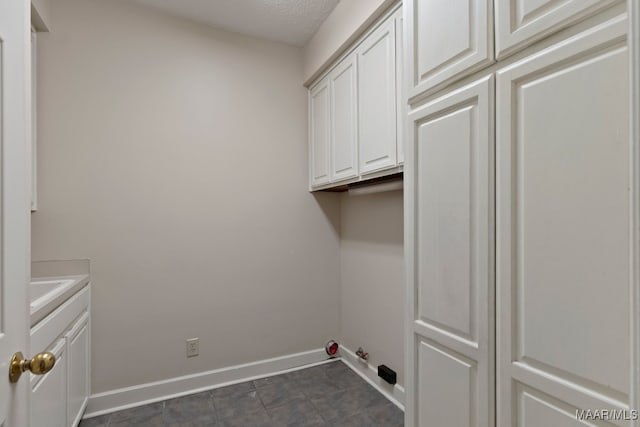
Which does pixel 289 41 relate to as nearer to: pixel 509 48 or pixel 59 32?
pixel 59 32

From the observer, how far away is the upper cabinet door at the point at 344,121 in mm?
2070

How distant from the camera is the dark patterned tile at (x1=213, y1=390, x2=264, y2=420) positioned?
199 cm

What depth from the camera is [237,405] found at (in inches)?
81.2

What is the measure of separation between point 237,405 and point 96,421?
81 centimetres

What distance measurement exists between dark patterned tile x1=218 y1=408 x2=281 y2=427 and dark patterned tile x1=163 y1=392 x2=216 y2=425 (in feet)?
0.29

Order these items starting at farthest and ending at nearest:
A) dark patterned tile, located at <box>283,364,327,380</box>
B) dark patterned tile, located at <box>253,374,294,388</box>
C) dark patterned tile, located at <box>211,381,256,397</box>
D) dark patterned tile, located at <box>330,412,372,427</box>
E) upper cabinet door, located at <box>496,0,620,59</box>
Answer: dark patterned tile, located at <box>283,364,327,380</box>, dark patterned tile, located at <box>253,374,294,388</box>, dark patterned tile, located at <box>211,381,256,397</box>, dark patterned tile, located at <box>330,412,372,427</box>, upper cabinet door, located at <box>496,0,620,59</box>

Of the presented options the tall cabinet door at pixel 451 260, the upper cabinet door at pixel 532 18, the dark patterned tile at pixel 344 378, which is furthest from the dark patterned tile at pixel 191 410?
the upper cabinet door at pixel 532 18

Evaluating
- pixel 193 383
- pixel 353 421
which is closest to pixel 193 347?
pixel 193 383

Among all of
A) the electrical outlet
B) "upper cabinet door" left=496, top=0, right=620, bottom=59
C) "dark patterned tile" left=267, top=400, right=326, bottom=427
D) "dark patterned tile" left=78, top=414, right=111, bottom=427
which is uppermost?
"upper cabinet door" left=496, top=0, right=620, bottom=59

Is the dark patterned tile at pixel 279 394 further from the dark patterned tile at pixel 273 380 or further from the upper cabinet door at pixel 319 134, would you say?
the upper cabinet door at pixel 319 134

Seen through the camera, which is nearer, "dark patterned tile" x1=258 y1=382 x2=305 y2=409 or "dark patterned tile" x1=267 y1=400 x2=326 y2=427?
"dark patterned tile" x1=267 y1=400 x2=326 y2=427

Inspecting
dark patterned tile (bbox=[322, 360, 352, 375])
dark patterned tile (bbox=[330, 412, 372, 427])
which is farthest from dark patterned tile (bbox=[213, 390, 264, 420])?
dark patterned tile (bbox=[322, 360, 352, 375])

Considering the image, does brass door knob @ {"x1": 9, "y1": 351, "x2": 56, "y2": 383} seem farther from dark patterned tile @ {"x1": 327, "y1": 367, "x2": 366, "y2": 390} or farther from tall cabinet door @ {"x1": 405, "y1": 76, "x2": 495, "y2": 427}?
dark patterned tile @ {"x1": 327, "y1": 367, "x2": 366, "y2": 390}

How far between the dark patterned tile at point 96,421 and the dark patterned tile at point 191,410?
32cm
